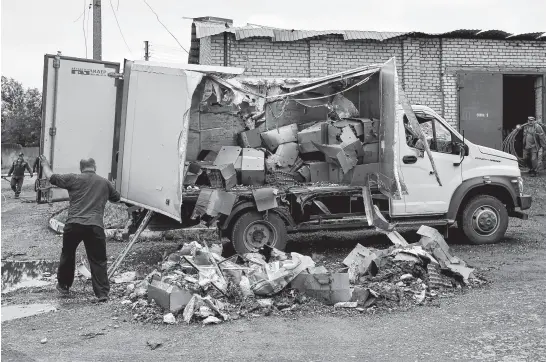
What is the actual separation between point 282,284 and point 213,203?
7.22 ft

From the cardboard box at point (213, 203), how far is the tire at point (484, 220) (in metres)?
3.84

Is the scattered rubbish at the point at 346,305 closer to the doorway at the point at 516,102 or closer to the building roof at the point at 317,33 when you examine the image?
the building roof at the point at 317,33

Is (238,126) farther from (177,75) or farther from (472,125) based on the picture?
(472,125)

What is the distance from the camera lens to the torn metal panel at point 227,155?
8.94m

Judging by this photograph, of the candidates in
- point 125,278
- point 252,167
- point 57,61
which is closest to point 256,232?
point 252,167

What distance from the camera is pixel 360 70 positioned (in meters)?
8.66

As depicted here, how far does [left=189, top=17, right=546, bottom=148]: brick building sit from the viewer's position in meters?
14.4

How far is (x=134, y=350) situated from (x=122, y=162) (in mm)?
3718

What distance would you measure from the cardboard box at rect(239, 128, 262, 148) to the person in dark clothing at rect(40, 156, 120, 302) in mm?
3128

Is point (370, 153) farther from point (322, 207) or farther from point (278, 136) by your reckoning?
point (278, 136)

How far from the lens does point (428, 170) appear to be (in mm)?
9172

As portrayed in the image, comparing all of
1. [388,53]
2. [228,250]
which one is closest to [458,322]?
[228,250]

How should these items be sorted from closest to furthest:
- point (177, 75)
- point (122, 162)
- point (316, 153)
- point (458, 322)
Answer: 1. point (458, 322)
2. point (177, 75)
3. point (122, 162)
4. point (316, 153)

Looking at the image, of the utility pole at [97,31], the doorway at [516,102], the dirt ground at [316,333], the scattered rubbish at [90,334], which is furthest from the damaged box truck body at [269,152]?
the doorway at [516,102]
